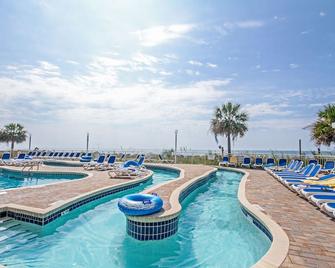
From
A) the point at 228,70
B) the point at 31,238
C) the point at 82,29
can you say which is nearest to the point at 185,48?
the point at 228,70

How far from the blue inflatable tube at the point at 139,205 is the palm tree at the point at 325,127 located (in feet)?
42.3

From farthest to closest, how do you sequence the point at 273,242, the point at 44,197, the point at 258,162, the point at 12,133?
the point at 12,133 → the point at 258,162 → the point at 44,197 → the point at 273,242

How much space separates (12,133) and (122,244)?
31.4 m

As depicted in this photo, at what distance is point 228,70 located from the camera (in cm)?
1423

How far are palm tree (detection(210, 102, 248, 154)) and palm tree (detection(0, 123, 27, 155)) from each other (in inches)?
940

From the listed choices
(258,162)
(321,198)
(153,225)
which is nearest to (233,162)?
(258,162)

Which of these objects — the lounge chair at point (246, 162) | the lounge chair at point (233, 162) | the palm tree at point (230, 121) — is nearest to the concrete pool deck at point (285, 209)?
the lounge chair at point (246, 162)

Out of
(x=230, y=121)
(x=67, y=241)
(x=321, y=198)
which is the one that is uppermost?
(x=230, y=121)

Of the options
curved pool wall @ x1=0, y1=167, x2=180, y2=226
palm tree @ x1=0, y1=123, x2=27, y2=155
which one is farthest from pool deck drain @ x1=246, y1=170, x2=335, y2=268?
palm tree @ x1=0, y1=123, x2=27, y2=155

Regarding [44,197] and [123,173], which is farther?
[123,173]

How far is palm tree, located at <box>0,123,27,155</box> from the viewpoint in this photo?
30039mm

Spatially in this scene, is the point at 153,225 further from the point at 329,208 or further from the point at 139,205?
the point at 329,208

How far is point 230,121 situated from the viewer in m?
20.1

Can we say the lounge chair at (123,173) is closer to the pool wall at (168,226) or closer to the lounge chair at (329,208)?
the pool wall at (168,226)
